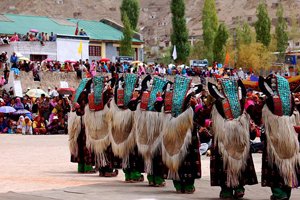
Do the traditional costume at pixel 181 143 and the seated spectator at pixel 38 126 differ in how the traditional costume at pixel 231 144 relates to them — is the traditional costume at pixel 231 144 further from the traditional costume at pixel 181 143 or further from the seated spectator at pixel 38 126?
the seated spectator at pixel 38 126

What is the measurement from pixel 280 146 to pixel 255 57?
8189cm

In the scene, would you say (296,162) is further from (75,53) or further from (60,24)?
(60,24)

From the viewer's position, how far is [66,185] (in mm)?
15570

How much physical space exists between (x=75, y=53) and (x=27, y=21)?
55.1 feet

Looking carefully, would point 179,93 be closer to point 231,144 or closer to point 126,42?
point 231,144

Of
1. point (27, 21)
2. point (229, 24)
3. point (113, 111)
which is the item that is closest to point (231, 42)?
point (229, 24)

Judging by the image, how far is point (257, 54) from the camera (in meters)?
94.8

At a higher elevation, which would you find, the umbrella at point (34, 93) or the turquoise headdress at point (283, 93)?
the turquoise headdress at point (283, 93)

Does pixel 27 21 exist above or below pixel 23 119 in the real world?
above

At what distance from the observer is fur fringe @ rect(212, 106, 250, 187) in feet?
44.9

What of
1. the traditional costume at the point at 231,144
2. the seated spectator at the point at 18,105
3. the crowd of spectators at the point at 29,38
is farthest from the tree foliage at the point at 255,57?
the traditional costume at the point at 231,144

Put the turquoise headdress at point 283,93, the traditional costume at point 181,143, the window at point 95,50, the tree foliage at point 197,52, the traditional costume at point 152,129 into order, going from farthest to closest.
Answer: the tree foliage at point 197,52
the window at point 95,50
the traditional costume at point 152,129
the traditional costume at point 181,143
the turquoise headdress at point 283,93

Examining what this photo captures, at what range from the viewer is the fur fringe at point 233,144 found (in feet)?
44.9

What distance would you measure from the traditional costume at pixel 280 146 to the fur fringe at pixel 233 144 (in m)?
0.40
